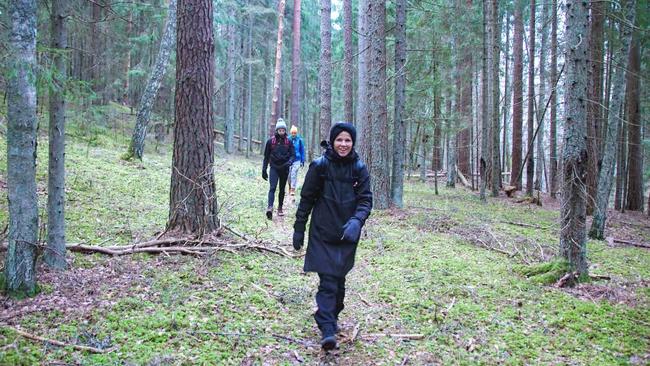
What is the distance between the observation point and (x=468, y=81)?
2030cm

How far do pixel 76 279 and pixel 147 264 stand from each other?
3.22 feet

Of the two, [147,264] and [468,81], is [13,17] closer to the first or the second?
[147,264]

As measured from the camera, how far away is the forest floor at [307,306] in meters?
4.04

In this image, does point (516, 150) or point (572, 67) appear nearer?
point (572, 67)

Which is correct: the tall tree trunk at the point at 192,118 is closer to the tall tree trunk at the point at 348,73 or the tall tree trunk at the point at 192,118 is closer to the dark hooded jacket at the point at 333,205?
the dark hooded jacket at the point at 333,205

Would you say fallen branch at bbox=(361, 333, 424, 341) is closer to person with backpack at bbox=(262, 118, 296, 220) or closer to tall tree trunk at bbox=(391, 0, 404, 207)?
person with backpack at bbox=(262, 118, 296, 220)

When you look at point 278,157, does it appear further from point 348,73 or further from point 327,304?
point 348,73

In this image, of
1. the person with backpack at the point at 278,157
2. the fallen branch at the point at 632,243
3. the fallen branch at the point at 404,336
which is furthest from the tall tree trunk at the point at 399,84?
the fallen branch at the point at 404,336

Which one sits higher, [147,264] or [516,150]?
[516,150]

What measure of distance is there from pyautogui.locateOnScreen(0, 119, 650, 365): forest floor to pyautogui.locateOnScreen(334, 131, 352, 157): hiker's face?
1895mm

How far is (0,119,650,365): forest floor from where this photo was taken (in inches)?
159

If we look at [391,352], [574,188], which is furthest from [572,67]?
[391,352]

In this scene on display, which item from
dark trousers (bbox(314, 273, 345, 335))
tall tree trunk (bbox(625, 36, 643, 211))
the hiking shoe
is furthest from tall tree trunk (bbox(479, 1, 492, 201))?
the hiking shoe

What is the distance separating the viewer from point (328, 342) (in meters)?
4.11
